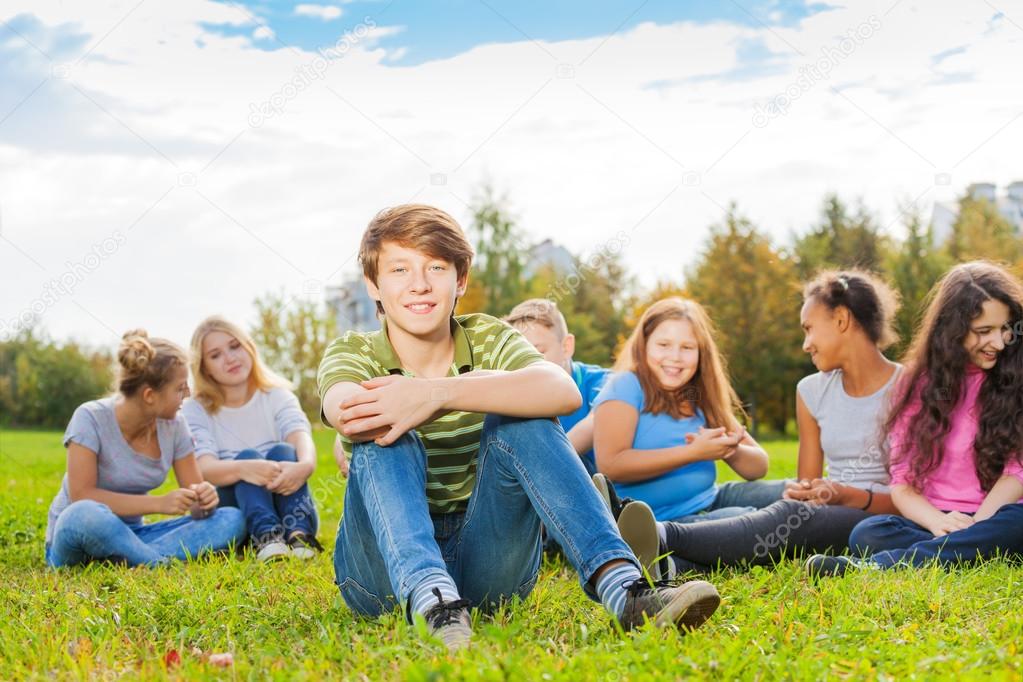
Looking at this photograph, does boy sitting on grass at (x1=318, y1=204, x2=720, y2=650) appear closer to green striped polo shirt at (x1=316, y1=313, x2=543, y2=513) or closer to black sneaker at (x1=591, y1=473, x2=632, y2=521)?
green striped polo shirt at (x1=316, y1=313, x2=543, y2=513)

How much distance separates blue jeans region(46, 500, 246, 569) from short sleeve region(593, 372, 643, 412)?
2.05 m

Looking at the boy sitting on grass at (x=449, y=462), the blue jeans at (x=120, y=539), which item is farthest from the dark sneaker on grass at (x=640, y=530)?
the blue jeans at (x=120, y=539)

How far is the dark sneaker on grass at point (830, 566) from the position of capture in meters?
3.74

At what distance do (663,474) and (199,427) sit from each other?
8.76 ft

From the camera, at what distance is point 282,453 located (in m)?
5.52

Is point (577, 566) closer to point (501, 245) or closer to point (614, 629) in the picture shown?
point (614, 629)

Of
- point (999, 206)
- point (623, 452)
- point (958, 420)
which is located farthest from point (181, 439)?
point (999, 206)

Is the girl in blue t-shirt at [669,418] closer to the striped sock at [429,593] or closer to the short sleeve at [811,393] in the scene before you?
the short sleeve at [811,393]

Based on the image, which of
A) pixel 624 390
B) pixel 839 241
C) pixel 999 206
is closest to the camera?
pixel 624 390

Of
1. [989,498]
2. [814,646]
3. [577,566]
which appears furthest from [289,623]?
[989,498]

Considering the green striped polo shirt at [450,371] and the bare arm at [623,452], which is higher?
the green striped polo shirt at [450,371]

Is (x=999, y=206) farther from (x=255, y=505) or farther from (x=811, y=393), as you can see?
(x=255, y=505)

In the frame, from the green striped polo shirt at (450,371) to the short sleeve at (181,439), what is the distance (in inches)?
97.2

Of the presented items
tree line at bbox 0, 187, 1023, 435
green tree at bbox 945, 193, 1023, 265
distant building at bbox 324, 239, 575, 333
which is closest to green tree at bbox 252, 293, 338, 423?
tree line at bbox 0, 187, 1023, 435
